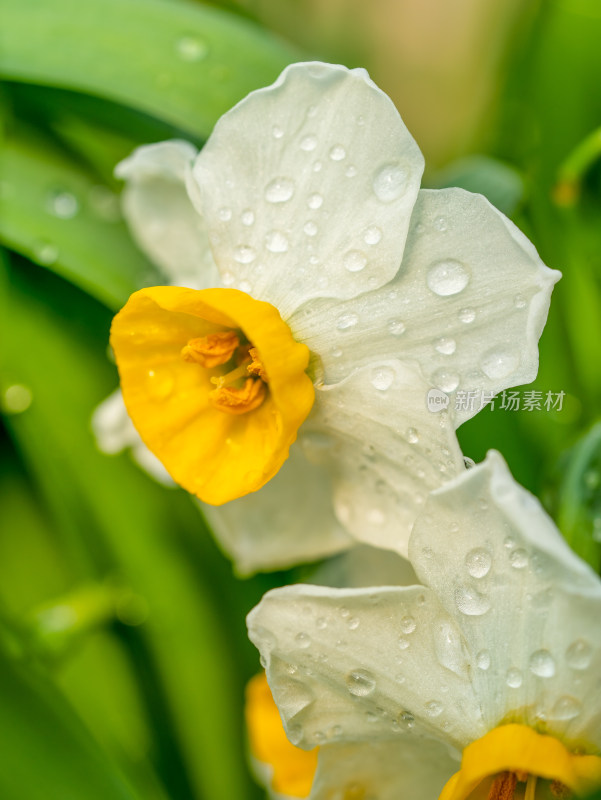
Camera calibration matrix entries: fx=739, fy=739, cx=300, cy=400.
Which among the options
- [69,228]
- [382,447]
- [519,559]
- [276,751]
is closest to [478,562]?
[519,559]

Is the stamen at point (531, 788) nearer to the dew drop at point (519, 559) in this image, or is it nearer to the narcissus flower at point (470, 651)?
the narcissus flower at point (470, 651)

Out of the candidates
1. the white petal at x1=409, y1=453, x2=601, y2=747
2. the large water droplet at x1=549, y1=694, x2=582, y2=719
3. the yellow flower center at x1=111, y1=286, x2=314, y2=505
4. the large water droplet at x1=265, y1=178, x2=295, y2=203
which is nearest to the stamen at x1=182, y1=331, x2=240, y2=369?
the yellow flower center at x1=111, y1=286, x2=314, y2=505

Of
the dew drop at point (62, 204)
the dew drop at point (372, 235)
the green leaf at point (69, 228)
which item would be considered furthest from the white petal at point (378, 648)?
the dew drop at point (62, 204)

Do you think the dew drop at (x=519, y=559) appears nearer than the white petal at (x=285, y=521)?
Yes

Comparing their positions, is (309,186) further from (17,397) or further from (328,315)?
(17,397)

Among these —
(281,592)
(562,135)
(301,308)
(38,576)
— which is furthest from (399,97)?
(38,576)

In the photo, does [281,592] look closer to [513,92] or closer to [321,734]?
[321,734]
